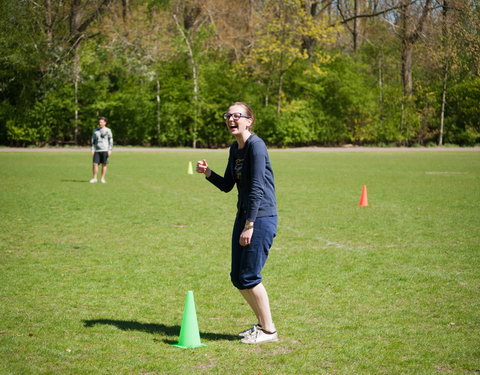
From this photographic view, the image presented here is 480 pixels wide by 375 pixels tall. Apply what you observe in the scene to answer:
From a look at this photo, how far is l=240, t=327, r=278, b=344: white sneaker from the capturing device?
5.00 meters

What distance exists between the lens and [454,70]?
4694 centimetres

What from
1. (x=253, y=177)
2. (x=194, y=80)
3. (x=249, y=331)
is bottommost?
(x=249, y=331)

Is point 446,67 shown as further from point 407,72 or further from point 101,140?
point 101,140

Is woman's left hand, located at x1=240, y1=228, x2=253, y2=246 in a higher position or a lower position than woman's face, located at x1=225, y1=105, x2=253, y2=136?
lower

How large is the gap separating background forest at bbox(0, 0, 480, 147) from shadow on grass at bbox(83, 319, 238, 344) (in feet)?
129

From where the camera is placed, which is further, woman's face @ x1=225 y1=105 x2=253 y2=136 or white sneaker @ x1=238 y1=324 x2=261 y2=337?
white sneaker @ x1=238 y1=324 x2=261 y2=337

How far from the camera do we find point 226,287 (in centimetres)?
686

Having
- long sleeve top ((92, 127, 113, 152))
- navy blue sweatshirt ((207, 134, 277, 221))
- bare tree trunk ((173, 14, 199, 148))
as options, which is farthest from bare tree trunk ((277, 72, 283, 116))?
navy blue sweatshirt ((207, 134, 277, 221))

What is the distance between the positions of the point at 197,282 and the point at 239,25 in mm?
44950

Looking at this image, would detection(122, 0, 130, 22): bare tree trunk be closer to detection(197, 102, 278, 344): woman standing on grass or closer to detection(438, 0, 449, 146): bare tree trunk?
detection(438, 0, 449, 146): bare tree trunk

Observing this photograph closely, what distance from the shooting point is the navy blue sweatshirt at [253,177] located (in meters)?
4.76

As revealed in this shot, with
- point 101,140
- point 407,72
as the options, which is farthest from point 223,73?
point 101,140

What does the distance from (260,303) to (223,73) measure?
42.9 meters

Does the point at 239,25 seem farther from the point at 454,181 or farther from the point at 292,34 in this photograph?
the point at 454,181
